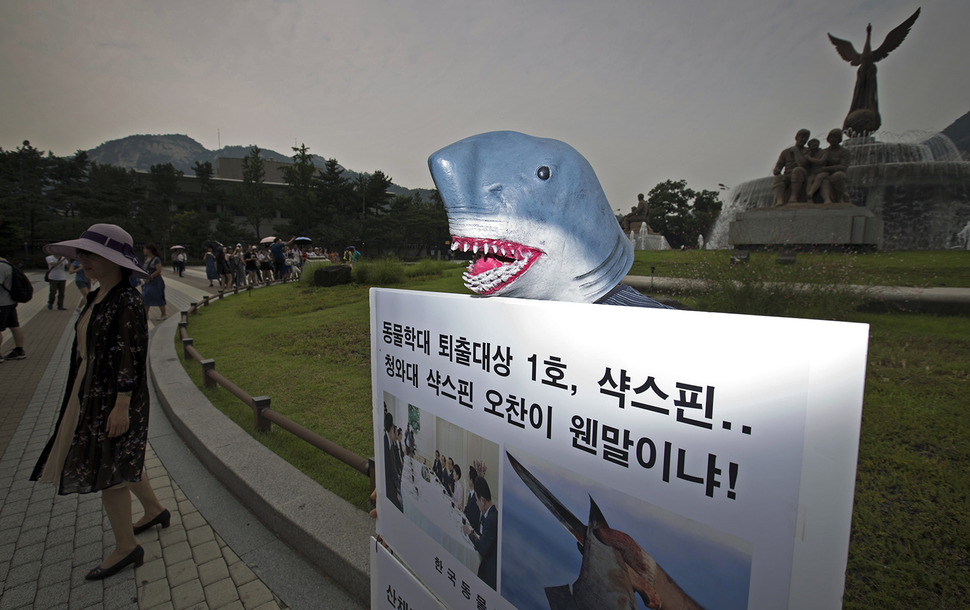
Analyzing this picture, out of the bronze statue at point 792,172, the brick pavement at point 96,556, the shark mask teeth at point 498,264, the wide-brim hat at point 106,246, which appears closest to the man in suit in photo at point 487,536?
the shark mask teeth at point 498,264

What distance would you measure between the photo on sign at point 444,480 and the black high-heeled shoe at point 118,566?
1.92m

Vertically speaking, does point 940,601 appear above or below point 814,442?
below

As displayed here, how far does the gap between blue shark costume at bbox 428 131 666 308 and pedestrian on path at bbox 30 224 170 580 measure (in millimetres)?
2021

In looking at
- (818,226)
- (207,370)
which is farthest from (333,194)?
(818,226)

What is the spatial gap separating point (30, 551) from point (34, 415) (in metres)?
2.91

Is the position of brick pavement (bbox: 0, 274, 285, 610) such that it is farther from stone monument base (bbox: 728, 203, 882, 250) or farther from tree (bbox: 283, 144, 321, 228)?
tree (bbox: 283, 144, 321, 228)

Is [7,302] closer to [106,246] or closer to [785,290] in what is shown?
[106,246]

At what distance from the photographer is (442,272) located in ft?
52.2

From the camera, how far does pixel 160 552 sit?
8.44 feet

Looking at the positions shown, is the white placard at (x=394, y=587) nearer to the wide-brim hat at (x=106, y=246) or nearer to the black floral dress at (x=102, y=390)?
the black floral dress at (x=102, y=390)

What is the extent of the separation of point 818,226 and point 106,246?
12203 mm

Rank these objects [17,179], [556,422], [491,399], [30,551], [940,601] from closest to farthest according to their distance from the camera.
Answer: [556,422], [491,399], [940,601], [30,551], [17,179]

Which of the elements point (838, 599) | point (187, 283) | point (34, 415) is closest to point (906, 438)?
point (838, 599)

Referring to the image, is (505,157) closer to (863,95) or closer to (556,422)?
(556,422)
